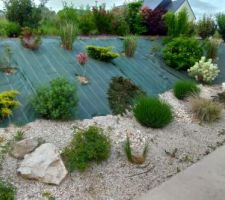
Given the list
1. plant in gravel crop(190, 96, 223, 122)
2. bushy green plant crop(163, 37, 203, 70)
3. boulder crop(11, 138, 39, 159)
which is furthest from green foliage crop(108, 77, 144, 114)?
bushy green plant crop(163, 37, 203, 70)

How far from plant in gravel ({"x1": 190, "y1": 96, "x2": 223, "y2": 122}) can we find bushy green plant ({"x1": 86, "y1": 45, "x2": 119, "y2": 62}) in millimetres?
2105

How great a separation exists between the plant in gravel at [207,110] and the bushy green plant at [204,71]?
1.94m

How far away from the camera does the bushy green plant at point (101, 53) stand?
7273mm

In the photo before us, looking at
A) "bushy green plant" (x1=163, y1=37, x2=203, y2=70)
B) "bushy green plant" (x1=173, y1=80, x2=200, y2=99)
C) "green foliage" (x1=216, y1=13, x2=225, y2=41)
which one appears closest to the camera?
"bushy green plant" (x1=173, y1=80, x2=200, y2=99)

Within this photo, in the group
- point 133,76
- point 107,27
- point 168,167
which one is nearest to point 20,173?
point 168,167

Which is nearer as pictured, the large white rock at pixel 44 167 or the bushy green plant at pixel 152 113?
the large white rock at pixel 44 167

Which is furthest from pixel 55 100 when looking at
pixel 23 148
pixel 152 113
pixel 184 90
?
pixel 184 90

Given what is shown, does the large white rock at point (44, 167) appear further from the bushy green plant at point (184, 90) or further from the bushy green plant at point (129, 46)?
the bushy green plant at point (129, 46)

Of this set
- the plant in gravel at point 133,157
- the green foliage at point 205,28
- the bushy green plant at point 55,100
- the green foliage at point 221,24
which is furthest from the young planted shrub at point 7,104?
the green foliage at point 221,24

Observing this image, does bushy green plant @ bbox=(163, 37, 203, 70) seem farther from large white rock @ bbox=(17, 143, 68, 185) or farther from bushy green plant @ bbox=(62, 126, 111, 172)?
large white rock @ bbox=(17, 143, 68, 185)

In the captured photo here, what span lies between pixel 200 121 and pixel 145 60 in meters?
2.85

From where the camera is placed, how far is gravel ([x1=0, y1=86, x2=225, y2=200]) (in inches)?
141

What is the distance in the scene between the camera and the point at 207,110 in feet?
19.7

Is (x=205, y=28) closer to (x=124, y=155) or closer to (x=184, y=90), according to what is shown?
(x=184, y=90)
